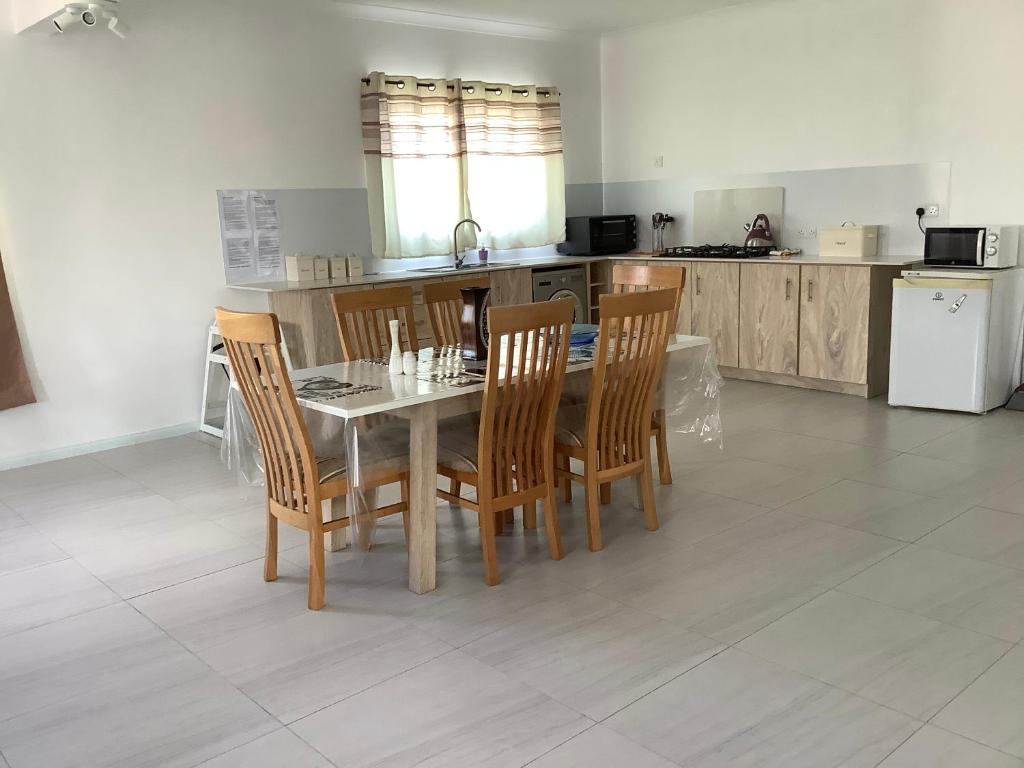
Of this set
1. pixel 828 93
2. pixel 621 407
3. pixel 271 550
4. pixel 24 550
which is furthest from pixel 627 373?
pixel 828 93

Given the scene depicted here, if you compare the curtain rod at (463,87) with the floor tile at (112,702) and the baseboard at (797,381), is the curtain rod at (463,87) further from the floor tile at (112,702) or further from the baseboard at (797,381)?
the floor tile at (112,702)

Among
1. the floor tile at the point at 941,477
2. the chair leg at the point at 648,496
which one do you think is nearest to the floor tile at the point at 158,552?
the chair leg at the point at 648,496

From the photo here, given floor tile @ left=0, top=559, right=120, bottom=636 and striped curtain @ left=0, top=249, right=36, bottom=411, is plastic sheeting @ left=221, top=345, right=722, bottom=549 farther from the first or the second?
striped curtain @ left=0, top=249, right=36, bottom=411

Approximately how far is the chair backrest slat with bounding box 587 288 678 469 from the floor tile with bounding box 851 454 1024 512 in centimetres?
130

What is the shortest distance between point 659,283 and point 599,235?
10.5 feet

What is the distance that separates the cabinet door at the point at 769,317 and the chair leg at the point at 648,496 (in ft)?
8.94

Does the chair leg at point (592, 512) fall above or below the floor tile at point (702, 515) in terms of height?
above

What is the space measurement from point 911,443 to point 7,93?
5029mm

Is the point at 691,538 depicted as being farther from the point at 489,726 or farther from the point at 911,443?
the point at 911,443

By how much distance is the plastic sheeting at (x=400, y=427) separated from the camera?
304 cm

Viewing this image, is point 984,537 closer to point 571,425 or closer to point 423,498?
point 571,425

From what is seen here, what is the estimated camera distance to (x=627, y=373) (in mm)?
3385

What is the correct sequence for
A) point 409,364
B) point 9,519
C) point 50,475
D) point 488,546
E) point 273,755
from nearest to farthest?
point 273,755 → point 488,546 → point 409,364 → point 9,519 → point 50,475

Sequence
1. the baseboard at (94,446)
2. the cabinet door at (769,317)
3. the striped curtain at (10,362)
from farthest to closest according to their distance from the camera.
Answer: the cabinet door at (769,317)
the baseboard at (94,446)
the striped curtain at (10,362)
